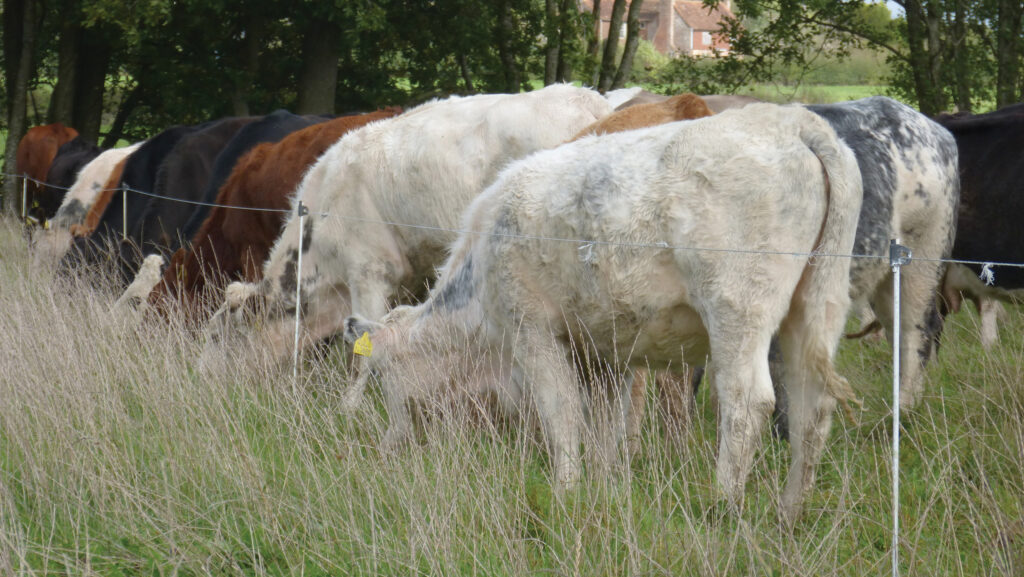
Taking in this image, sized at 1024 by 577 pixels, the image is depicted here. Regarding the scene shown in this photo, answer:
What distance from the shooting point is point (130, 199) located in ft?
40.0

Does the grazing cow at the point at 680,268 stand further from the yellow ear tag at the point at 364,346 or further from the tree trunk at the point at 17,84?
the tree trunk at the point at 17,84

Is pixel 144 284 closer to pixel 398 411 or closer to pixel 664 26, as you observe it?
pixel 398 411

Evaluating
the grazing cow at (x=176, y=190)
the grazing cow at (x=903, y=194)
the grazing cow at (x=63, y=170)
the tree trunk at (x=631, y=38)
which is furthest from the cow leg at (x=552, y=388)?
the tree trunk at (x=631, y=38)

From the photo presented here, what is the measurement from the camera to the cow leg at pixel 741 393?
16.0 ft

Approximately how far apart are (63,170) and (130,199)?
437 cm

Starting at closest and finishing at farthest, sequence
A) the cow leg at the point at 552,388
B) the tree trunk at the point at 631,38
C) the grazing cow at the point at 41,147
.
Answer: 1. the cow leg at the point at 552,388
2. the tree trunk at the point at 631,38
3. the grazing cow at the point at 41,147

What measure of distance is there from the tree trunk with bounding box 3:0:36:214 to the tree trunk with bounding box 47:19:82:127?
19.3 inches

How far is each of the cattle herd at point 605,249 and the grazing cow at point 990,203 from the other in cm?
1

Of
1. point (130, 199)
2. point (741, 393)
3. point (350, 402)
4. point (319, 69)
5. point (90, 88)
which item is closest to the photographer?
point (741, 393)

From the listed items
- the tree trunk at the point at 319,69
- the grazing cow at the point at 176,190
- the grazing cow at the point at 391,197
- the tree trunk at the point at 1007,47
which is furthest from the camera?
the tree trunk at the point at 319,69

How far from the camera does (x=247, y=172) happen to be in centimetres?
920

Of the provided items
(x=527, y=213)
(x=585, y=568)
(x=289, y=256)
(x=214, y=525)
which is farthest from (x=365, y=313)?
(x=585, y=568)

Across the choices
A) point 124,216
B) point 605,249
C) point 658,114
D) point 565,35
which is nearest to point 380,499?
point 605,249

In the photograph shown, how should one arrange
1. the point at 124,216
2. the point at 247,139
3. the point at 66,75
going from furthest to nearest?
the point at 66,75
the point at 124,216
the point at 247,139
